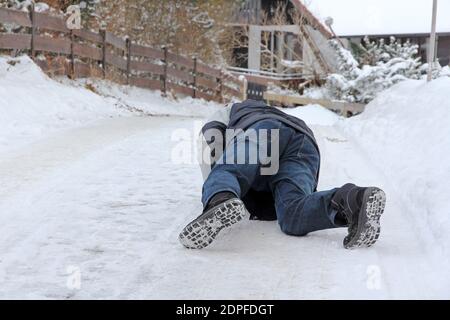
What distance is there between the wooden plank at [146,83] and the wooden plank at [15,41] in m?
5.17

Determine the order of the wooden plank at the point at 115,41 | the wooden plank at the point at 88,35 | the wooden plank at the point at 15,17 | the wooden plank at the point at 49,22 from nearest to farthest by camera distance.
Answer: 1. the wooden plank at the point at 15,17
2. the wooden plank at the point at 49,22
3. the wooden plank at the point at 88,35
4. the wooden plank at the point at 115,41

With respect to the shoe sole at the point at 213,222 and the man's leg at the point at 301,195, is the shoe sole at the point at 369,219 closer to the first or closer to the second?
the man's leg at the point at 301,195

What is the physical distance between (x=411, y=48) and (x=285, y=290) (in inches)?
532

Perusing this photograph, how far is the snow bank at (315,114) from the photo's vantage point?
43.8 ft

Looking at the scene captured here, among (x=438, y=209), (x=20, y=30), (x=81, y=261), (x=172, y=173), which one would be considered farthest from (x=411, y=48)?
(x=81, y=261)

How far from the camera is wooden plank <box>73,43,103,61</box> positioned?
1340 centimetres

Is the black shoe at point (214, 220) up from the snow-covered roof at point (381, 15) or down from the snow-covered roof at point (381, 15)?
down

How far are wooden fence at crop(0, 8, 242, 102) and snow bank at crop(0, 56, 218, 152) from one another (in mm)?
368

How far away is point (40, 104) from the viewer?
365 inches

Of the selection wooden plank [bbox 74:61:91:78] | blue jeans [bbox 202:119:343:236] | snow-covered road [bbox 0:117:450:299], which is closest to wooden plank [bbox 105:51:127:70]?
wooden plank [bbox 74:61:91:78]

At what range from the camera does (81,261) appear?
120 inches

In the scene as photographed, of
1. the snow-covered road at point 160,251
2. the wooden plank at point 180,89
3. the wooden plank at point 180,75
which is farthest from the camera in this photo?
the wooden plank at point 180,89

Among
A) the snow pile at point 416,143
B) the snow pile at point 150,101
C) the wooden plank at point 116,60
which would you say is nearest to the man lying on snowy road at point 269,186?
the snow pile at point 416,143

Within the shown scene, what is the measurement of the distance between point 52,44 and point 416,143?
329 inches
